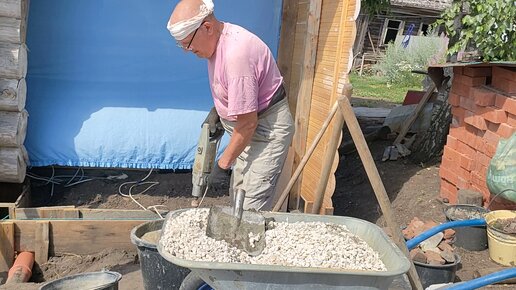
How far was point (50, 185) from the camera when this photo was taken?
511 cm

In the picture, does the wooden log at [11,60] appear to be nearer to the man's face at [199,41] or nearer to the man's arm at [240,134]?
the man's face at [199,41]

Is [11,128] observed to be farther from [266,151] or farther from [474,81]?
[474,81]

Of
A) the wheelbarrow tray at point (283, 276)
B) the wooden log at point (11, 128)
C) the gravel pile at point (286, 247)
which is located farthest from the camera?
the wooden log at point (11, 128)

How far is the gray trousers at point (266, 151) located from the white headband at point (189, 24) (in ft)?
2.41

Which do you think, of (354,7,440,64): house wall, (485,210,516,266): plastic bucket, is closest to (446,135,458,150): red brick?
(485,210,516,266): plastic bucket

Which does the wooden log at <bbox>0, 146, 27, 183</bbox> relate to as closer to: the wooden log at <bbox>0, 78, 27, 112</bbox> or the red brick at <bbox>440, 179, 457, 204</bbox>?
the wooden log at <bbox>0, 78, 27, 112</bbox>

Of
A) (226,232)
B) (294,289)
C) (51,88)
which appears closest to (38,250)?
(51,88)

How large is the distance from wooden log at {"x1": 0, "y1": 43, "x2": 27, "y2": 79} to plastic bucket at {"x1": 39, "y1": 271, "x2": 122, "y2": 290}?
6.48 ft

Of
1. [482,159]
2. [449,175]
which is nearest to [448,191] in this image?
[449,175]

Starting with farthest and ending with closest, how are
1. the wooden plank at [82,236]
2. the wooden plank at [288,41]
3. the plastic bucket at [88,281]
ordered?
the wooden plank at [288,41], the wooden plank at [82,236], the plastic bucket at [88,281]

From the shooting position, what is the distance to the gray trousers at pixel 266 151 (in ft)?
11.2

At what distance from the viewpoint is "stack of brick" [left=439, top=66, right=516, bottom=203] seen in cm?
427

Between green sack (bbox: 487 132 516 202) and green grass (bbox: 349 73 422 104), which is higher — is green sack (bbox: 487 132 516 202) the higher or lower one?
the higher one

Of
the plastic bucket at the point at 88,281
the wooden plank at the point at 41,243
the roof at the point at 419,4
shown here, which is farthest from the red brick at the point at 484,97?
the roof at the point at 419,4
